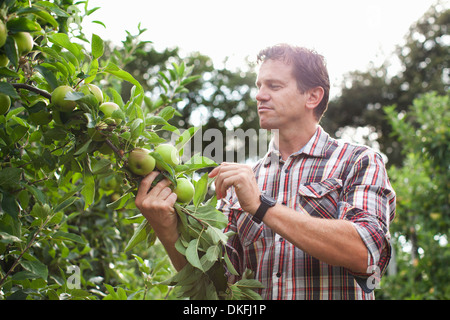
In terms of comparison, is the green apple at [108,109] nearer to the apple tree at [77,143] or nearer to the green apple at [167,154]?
the apple tree at [77,143]

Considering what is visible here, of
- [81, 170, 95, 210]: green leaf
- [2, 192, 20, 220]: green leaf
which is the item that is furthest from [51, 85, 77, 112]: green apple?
[2, 192, 20, 220]: green leaf

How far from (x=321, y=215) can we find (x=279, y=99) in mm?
609

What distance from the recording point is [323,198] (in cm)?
168

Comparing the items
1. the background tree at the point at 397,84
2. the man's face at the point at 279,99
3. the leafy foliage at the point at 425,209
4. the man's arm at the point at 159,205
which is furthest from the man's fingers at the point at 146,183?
the background tree at the point at 397,84

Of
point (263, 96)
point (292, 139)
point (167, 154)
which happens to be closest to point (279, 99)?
point (263, 96)

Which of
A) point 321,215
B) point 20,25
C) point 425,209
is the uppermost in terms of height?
point 20,25

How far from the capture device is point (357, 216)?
154 cm

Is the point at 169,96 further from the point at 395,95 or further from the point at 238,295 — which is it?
the point at 395,95

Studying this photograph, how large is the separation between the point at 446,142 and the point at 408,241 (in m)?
1.74

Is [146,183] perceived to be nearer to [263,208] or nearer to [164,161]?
[164,161]

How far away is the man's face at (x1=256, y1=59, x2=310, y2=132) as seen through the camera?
193cm

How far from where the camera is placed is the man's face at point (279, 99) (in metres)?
1.93

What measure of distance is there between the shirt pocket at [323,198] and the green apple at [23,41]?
3.82 ft

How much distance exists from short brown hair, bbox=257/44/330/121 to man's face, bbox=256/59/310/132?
4 cm
